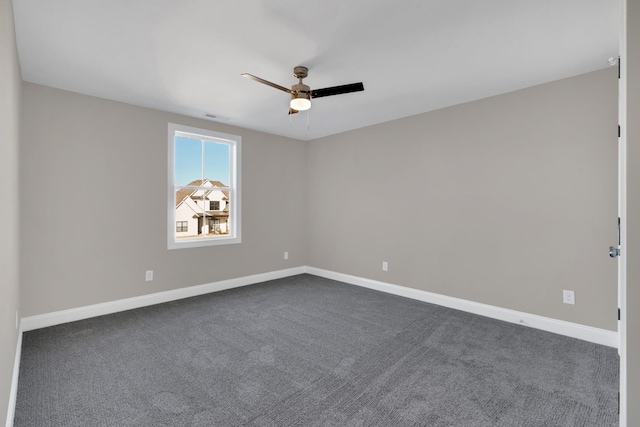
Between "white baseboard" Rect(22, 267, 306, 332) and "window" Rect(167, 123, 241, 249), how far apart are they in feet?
2.01

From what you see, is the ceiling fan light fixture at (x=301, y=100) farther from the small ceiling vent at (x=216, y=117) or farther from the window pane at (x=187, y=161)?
the window pane at (x=187, y=161)

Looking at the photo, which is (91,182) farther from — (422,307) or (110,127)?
(422,307)

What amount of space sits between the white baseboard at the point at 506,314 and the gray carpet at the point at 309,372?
0.39ft

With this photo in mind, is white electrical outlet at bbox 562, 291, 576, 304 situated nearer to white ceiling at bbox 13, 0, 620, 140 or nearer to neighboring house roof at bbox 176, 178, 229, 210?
white ceiling at bbox 13, 0, 620, 140

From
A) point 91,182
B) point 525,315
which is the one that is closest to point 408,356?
point 525,315

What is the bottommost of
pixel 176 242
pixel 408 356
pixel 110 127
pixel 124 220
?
pixel 408 356

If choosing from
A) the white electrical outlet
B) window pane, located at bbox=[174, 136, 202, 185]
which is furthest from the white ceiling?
the white electrical outlet

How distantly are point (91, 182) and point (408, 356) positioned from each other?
148 inches

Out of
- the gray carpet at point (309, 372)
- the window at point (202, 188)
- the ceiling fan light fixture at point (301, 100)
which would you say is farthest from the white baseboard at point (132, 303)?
the ceiling fan light fixture at point (301, 100)

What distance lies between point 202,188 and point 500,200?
383 centimetres

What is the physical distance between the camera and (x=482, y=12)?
6.53 feet

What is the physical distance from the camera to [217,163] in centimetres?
459

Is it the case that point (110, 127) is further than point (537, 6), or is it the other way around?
point (110, 127)

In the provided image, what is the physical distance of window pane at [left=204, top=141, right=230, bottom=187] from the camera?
4480mm
